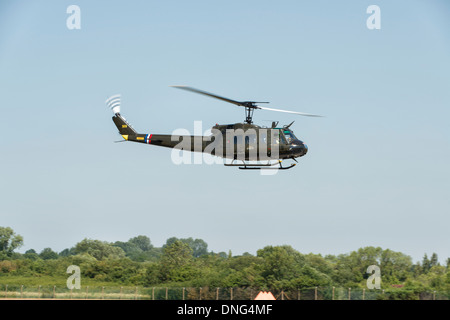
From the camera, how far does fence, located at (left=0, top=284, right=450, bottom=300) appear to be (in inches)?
1511

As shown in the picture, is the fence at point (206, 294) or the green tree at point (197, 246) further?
the green tree at point (197, 246)

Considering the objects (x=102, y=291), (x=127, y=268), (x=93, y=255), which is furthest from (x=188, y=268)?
(x=93, y=255)

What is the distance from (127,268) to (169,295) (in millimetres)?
18787

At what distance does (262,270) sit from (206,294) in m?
11.1

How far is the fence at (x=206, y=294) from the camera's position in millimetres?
38375

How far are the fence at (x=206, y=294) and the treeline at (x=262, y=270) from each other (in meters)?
2.68

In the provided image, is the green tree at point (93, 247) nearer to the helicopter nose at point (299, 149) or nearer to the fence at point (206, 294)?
the fence at point (206, 294)

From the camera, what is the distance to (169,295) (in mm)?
41031

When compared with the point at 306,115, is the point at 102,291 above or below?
below

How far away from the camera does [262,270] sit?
51.2m

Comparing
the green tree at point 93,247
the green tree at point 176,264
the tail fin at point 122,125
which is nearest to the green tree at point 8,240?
the green tree at point 93,247

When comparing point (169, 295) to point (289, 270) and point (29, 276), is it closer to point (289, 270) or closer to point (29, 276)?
point (289, 270)
